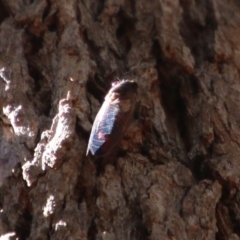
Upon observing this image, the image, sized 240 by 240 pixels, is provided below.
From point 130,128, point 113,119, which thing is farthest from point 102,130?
point 130,128

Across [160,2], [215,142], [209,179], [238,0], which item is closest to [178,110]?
[215,142]

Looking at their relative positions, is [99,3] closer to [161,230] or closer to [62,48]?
[62,48]

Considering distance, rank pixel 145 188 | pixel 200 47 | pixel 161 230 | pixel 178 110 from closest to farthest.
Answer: pixel 161 230 → pixel 145 188 → pixel 178 110 → pixel 200 47

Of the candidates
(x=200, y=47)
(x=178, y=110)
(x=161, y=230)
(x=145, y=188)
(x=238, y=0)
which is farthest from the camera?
(x=238, y=0)

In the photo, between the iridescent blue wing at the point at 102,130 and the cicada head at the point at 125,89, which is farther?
the cicada head at the point at 125,89

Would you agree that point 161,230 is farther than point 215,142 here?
No
